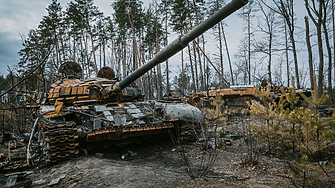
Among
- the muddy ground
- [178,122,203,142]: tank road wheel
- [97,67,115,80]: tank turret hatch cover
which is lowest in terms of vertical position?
the muddy ground

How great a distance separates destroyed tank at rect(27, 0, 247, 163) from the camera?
505 centimetres

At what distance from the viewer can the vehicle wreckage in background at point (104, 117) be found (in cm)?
505

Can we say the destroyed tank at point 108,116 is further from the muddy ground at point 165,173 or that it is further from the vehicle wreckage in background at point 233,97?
the vehicle wreckage in background at point 233,97

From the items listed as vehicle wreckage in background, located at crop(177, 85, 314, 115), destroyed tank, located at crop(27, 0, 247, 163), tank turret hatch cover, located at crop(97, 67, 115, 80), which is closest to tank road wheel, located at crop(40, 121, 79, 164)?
destroyed tank, located at crop(27, 0, 247, 163)

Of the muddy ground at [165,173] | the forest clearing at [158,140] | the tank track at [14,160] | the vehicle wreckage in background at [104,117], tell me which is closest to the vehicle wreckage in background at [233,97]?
the forest clearing at [158,140]

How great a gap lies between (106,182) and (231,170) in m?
2.43

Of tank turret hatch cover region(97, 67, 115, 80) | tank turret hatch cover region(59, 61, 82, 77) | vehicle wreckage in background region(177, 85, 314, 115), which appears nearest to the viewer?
tank turret hatch cover region(59, 61, 82, 77)

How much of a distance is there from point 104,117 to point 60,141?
54.0 inches

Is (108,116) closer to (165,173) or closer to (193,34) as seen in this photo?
(165,173)

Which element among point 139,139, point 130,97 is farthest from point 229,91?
point 139,139

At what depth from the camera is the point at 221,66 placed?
19422 millimetres

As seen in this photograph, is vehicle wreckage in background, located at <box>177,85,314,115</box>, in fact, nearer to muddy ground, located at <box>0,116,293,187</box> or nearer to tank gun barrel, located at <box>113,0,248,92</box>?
tank gun barrel, located at <box>113,0,248,92</box>

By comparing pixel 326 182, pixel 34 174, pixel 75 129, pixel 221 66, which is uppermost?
pixel 221 66

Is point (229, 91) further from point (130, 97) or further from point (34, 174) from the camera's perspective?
point (34, 174)
